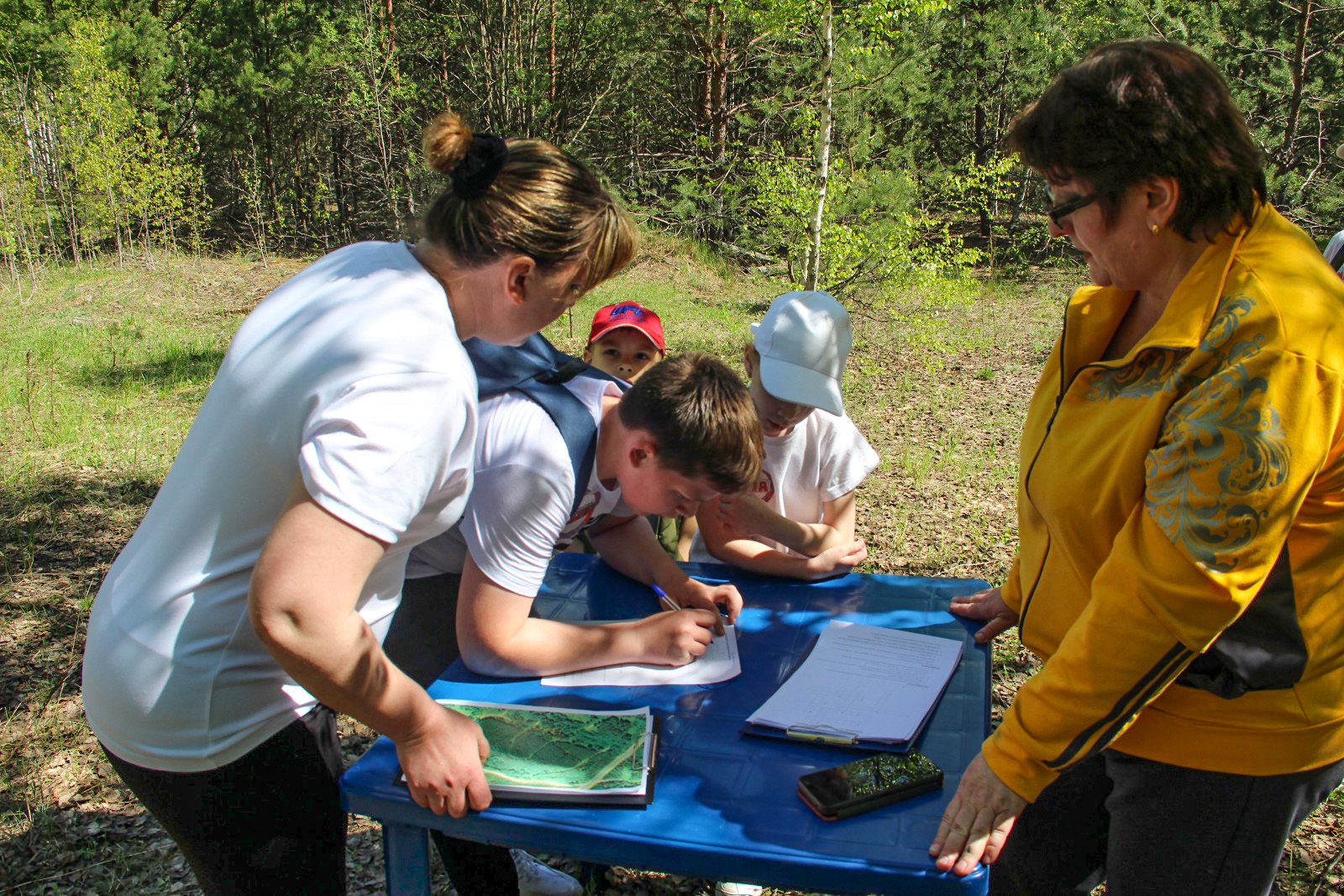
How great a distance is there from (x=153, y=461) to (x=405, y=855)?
4.83 meters

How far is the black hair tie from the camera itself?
1.28 m

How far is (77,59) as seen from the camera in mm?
13633

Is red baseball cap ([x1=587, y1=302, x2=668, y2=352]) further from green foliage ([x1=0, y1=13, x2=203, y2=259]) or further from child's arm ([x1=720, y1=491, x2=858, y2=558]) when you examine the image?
green foliage ([x1=0, y1=13, x2=203, y2=259])

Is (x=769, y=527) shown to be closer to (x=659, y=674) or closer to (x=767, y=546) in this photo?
(x=767, y=546)

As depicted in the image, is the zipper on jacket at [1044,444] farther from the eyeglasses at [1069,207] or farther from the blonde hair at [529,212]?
the blonde hair at [529,212]

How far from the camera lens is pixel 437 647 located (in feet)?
6.20

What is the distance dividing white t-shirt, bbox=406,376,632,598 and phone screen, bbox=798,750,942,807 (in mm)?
570

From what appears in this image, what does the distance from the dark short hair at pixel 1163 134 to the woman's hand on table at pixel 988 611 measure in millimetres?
924

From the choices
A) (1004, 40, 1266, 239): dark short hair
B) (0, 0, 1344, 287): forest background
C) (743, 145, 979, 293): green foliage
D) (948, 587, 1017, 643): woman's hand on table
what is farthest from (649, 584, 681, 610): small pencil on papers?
(0, 0, 1344, 287): forest background

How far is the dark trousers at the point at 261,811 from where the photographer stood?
126cm

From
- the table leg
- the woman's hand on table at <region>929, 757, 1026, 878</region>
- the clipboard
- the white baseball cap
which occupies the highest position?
the white baseball cap

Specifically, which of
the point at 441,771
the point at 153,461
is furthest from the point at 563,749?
the point at 153,461

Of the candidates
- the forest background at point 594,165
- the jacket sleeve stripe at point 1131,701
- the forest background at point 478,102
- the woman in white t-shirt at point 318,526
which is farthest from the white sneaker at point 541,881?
the forest background at point 478,102

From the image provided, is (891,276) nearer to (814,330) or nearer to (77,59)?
(814,330)
